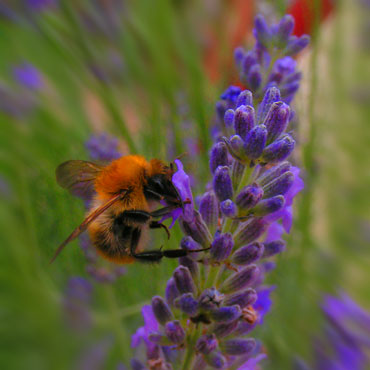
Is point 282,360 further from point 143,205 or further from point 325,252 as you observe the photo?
point 325,252

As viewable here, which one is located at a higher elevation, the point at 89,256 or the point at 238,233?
the point at 89,256

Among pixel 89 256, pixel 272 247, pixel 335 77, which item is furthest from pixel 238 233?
pixel 335 77

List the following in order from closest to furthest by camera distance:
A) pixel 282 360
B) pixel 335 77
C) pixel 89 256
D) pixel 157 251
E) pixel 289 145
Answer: pixel 289 145, pixel 157 251, pixel 89 256, pixel 282 360, pixel 335 77

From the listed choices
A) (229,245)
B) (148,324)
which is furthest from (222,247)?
(148,324)

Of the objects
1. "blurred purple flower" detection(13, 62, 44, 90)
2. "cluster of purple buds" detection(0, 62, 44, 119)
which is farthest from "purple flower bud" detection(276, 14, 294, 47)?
"blurred purple flower" detection(13, 62, 44, 90)

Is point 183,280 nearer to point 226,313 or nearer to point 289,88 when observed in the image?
point 226,313

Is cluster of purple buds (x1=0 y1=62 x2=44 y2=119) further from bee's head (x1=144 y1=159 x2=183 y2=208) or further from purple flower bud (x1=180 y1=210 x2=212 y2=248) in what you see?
purple flower bud (x1=180 y1=210 x2=212 y2=248)
